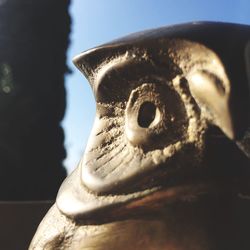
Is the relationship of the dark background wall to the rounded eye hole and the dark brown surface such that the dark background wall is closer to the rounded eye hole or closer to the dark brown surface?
the dark brown surface

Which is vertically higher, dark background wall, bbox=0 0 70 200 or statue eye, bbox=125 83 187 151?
statue eye, bbox=125 83 187 151

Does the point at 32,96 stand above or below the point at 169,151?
below

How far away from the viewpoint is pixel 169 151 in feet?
2.15

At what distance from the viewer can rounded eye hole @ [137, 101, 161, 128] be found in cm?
68

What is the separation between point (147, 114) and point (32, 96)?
3.32m

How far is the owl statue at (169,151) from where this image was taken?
618 millimetres

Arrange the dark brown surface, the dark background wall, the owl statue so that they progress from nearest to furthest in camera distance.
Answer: the owl statue, the dark brown surface, the dark background wall

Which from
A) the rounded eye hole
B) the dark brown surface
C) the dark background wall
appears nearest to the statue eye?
the rounded eye hole

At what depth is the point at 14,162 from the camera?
375 cm

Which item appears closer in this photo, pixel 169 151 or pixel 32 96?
pixel 169 151

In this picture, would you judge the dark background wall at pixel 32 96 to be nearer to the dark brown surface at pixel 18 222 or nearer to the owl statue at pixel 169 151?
the dark brown surface at pixel 18 222

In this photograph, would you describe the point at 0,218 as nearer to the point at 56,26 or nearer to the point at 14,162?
the point at 14,162

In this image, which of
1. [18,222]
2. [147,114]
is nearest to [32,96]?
[18,222]

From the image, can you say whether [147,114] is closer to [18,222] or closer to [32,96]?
[18,222]
